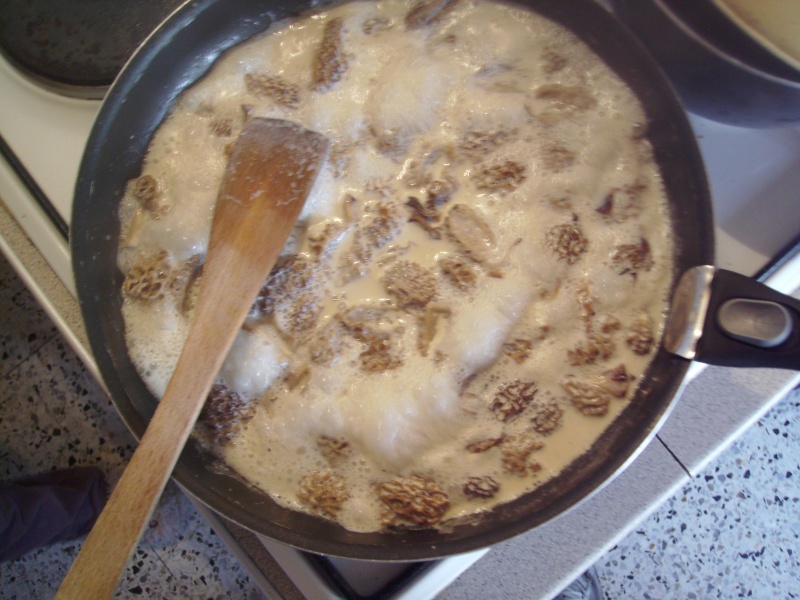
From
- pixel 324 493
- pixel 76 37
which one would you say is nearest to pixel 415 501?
pixel 324 493

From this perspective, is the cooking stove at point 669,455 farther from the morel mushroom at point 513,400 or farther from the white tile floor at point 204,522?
the white tile floor at point 204,522

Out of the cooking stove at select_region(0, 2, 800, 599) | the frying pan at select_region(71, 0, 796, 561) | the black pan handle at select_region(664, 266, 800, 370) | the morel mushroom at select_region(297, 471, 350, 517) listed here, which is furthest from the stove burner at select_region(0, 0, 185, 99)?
the black pan handle at select_region(664, 266, 800, 370)

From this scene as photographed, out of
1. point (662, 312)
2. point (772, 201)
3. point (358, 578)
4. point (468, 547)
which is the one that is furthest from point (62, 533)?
point (772, 201)

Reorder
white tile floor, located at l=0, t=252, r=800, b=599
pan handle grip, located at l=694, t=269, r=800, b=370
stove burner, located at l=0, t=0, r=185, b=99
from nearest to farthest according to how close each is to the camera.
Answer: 1. pan handle grip, located at l=694, t=269, r=800, b=370
2. stove burner, located at l=0, t=0, r=185, b=99
3. white tile floor, located at l=0, t=252, r=800, b=599

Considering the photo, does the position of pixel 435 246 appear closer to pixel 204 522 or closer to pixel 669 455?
pixel 669 455

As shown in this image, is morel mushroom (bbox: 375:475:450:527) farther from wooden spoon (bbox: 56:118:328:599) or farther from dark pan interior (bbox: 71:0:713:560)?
wooden spoon (bbox: 56:118:328:599)

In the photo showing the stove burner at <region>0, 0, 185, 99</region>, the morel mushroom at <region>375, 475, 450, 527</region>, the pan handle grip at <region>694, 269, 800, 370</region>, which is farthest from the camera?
the stove burner at <region>0, 0, 185, 99</region>
